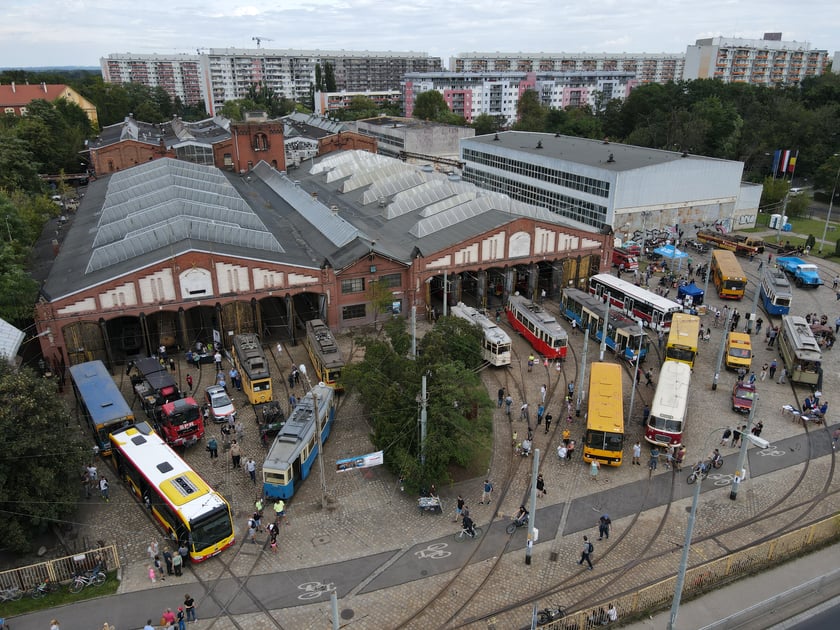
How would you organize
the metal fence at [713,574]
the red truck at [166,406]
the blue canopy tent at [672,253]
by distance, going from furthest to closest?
1. the blue canopy tent at [672,253]
2. the red truck at [166,406]
3. the metal fence at [713,574]

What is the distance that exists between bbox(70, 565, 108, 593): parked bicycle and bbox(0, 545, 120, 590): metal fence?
29cm

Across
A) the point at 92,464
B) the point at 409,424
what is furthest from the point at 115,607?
the point at 409,424

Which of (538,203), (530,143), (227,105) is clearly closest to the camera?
(538,203)

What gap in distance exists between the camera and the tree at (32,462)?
73.8ft

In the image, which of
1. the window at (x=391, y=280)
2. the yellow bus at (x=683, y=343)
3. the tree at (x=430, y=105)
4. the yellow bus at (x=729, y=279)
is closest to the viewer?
the yellow bus at (x=683, y=343)

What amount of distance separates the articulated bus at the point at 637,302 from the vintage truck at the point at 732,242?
24771 mm

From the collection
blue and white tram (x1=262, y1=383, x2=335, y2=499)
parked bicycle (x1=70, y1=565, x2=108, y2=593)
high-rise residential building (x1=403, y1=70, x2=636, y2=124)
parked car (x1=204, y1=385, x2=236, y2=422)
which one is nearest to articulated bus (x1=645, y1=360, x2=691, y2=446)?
blue and white tram (x1=262, y1=383, x2=335, y2=499)

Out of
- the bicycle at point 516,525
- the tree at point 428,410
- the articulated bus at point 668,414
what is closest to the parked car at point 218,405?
the tree at point 428,410

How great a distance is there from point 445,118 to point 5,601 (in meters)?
130

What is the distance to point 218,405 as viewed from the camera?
33.4 meters

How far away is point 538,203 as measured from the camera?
7788cm

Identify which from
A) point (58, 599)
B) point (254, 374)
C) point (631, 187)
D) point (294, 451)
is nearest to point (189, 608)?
point (58, 599)

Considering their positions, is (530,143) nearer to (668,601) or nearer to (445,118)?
(445,118)

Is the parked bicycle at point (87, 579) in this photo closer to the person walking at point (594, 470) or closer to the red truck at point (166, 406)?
the red truck at point (166, 406)
